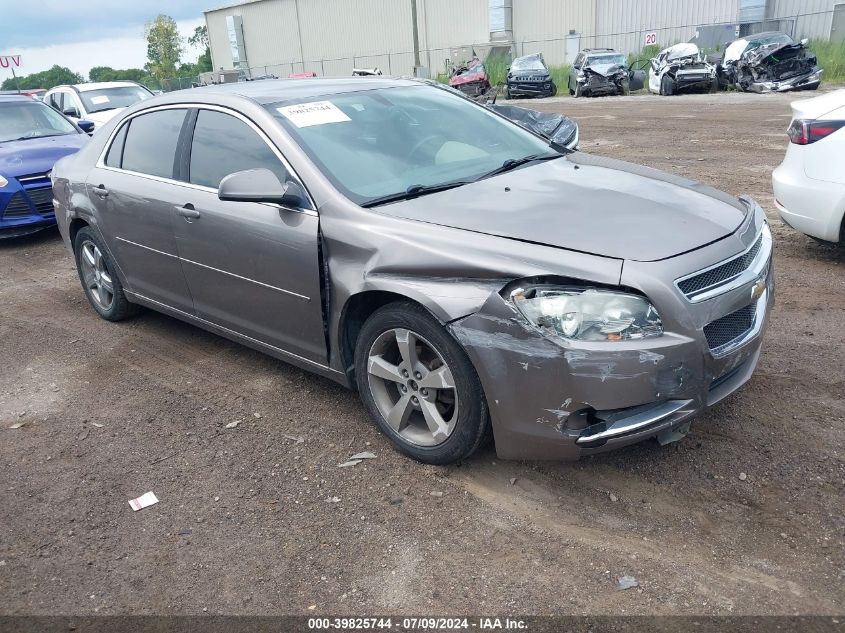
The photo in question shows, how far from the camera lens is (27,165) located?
28.4 ft

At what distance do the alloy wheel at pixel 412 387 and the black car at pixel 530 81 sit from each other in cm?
2536

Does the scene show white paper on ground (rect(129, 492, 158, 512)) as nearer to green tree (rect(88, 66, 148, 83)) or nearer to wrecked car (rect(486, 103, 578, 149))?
wrecked car (rect(486, 103, 578, 149))

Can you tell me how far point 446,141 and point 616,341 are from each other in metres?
1.80

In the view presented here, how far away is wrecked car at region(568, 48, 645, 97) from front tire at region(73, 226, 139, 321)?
72.7 ft

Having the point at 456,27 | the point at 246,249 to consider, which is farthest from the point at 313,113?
the point at 456,27

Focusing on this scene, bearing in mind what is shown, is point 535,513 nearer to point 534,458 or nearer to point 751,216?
point 534,458

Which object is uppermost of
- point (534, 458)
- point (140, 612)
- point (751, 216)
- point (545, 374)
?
point (751, 216)

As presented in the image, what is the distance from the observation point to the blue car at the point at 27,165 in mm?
8547

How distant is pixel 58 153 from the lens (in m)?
9.02

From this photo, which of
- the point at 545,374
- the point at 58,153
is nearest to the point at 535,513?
the point at 545,374

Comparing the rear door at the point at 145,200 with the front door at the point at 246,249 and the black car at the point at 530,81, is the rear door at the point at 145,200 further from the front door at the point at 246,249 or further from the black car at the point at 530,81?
the black car at the point at 530,81

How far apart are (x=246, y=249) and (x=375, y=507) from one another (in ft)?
5.09

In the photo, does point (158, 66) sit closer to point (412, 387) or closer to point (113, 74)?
point (113, 74)

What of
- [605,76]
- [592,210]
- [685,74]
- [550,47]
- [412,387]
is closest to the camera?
[592,210]
